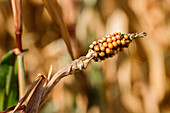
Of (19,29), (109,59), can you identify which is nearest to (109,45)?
(19,29)

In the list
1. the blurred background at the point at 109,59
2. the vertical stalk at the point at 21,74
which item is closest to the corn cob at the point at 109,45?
the vertical stalk at the point at 21,74

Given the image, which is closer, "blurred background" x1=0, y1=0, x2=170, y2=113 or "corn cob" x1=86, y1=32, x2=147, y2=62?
"corn cob" x1=86, y1=32, x2=147, y2=62

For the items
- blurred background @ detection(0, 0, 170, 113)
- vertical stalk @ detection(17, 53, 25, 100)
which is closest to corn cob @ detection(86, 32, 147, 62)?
vertical stalk @ detection(17, 53, 25, 100)

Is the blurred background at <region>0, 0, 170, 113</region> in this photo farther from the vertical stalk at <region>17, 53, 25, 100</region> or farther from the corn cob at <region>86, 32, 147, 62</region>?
the corn cob at <region>86, 32, 147, 62</region>

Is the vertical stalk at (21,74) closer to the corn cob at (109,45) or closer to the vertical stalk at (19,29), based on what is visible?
the vertical stalk at (19,29)

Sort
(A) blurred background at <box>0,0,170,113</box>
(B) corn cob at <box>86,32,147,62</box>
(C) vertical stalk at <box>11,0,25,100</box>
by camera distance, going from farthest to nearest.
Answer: (A) blurred background at <box>0,0,170,113</box> → (C) vertical stalk at <box>11,0,25,100</box> → (B) corn cob at <box>86,32,147,62</box>

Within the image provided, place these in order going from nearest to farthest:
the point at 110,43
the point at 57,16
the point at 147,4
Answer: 1. the point at 110,43
2. the point at 57,16
3. the point at 147,4

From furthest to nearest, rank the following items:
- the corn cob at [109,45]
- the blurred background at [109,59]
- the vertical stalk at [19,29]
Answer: the blurred background at [109,59]
the vertical stalk at [19,29]
the corn cob at [109,45]

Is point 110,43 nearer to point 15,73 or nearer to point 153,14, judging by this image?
point 15,73

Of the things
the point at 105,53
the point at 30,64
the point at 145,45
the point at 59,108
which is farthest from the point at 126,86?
the point at 105,53
